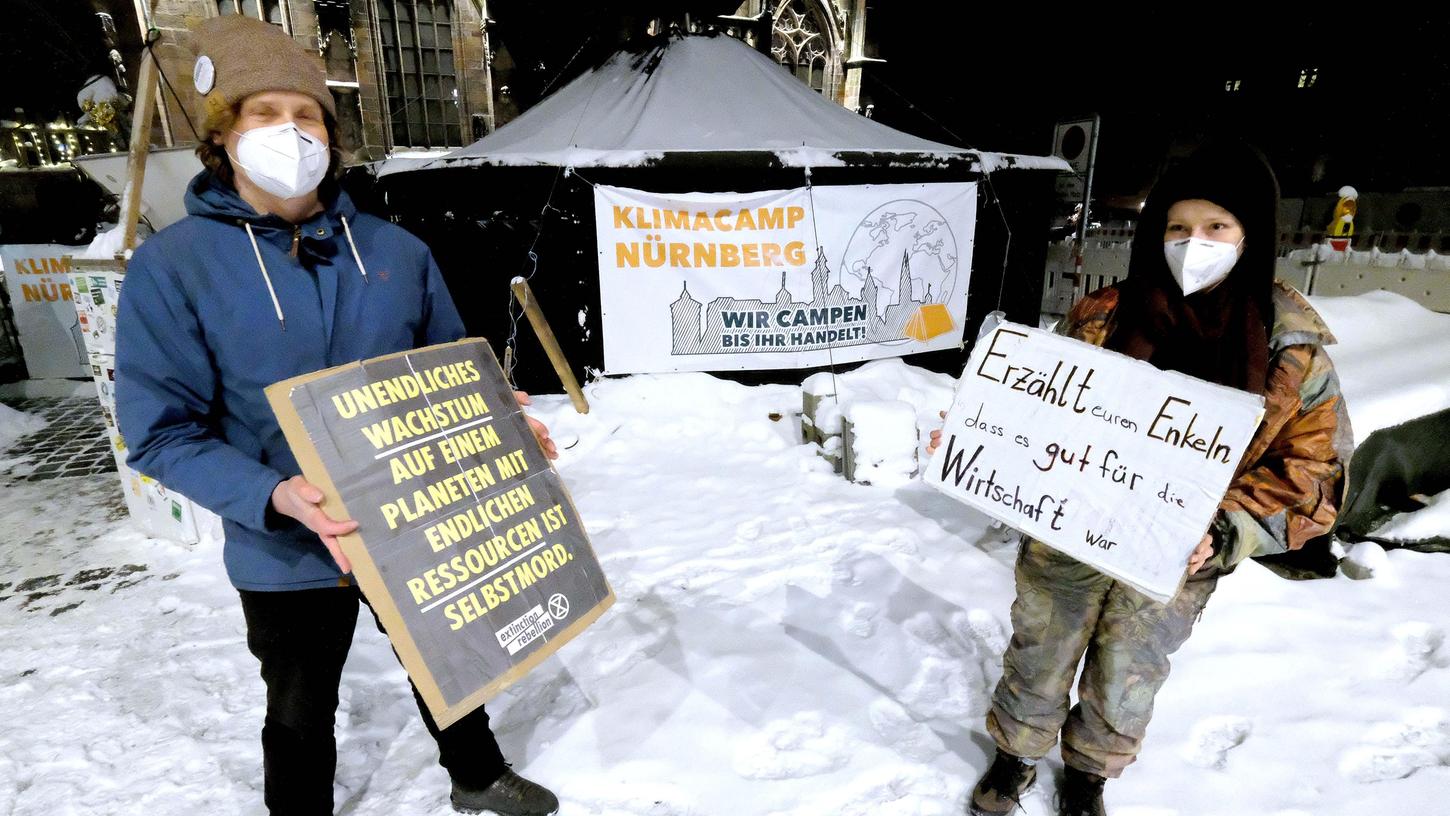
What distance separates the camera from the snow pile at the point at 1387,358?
138 inches

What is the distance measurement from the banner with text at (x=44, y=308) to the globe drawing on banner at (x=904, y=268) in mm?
8932

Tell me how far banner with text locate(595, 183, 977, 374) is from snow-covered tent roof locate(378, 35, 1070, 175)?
36 centimetres

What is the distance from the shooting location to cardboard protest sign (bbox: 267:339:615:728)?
1519 mm

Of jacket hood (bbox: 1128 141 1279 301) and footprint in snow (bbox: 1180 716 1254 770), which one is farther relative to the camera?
footprint in snow (bbox: 1180 716 1254 770)

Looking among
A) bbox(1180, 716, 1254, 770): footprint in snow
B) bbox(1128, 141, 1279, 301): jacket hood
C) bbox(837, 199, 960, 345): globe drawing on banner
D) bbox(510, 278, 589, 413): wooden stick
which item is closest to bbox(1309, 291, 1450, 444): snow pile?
bbox(1180, 716, 1254, 770): footprint in snow

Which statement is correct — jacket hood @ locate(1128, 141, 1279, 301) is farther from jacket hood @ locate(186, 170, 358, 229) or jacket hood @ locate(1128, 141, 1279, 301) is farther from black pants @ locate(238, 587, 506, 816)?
black pants @ locate(238, 587, 506, 816)

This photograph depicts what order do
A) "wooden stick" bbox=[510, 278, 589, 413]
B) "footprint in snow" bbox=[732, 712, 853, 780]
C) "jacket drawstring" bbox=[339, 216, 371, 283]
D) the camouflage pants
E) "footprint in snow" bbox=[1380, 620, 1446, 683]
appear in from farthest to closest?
"wooden stick" bbox=[510, 278, 589, 413] → "footprint in snow" bbox=[1380, 620, 1446, 683] → "footprint in snow" bbox=[732, 712, 853, 780] → the camouflage pants → "jacket drawstring" bbox=[339, 216, 371, 283]

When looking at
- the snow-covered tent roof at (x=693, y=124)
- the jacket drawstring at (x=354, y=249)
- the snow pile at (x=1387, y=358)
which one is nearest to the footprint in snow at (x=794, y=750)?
the jacket drawstring at (x=354, y=249)

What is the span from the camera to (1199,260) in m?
1.70

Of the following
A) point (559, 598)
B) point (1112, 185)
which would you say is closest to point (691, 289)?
point (559, 598)

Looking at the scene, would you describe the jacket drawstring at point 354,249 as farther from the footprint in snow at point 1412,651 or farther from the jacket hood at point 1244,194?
the footprint in snow at point 1412,651

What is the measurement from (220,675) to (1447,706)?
201 inches

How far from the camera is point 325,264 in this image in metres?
1.65

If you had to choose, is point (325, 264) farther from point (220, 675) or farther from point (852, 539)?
point (852, 539)
